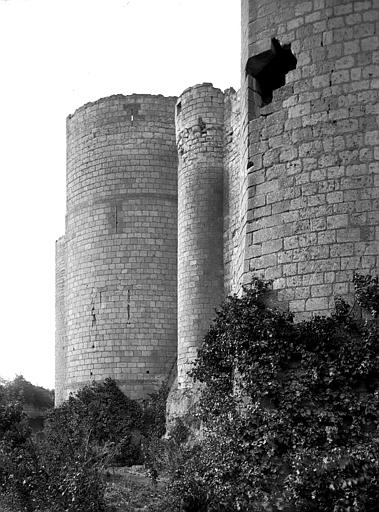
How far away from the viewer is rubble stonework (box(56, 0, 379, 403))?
7.92 metres

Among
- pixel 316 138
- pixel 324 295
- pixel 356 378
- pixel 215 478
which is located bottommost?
pixel 215 478

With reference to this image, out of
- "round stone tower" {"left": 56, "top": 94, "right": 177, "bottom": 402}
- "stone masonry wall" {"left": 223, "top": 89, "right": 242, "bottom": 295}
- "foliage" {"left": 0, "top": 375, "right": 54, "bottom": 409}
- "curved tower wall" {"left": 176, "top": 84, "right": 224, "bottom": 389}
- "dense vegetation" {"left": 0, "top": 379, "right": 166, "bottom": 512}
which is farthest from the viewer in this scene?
"foliage" {"left": 0, "top": 375, "right": 54, "bottom": 409}

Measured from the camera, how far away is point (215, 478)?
7781 mm

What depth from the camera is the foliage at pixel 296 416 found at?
7043mm

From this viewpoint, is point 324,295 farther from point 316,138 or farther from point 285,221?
point 316,138

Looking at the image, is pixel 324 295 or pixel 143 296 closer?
pixel 324 295

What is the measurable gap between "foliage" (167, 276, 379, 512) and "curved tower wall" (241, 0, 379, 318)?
0.31 m

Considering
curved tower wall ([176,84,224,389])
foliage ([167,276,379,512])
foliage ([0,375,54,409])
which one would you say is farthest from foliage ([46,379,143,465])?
foliage ([0,375,54,409])

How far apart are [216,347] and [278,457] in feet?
5.13

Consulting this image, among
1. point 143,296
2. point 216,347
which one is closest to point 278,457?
point 216,347

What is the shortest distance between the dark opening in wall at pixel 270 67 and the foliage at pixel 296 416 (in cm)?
245

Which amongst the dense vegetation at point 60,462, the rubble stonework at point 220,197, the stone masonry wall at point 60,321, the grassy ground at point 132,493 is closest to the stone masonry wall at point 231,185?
the rubble stonework at point 220,197

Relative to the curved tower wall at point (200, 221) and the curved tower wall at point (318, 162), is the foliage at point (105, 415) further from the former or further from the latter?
the curved tower wall at point (318, 162)

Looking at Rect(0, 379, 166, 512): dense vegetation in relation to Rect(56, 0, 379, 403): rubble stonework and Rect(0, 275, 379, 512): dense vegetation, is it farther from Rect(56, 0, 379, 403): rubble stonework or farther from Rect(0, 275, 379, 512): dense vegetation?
Rect(56, 0, 379, 403): rubble stonework
